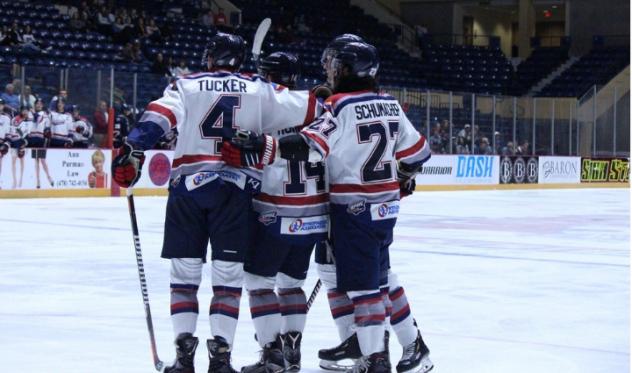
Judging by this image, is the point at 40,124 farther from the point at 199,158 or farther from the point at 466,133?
the point at 199,158

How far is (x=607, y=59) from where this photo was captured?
112 ft

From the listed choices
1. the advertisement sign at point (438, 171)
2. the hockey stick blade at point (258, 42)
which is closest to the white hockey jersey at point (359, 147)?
the hockey stick blade at point (258, 42)

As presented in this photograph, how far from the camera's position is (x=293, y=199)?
4457 mm

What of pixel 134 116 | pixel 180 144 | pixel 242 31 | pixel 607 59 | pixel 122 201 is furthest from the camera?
pixel 607 59

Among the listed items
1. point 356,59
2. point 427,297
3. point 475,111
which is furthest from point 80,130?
point 356,59

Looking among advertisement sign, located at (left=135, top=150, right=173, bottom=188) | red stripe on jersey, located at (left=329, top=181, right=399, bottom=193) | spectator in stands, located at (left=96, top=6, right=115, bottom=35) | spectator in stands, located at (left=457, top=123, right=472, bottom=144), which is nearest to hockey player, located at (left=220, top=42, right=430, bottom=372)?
red stripe on jersey, located at (left=329, top=181, right=399, bottom=193)

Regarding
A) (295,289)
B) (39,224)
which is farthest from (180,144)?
(39,224)

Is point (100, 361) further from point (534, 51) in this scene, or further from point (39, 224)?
point (534, 51)

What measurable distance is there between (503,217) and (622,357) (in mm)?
10290

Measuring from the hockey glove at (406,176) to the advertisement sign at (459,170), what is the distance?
58.5 feet

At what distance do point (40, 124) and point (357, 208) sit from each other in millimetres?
13823

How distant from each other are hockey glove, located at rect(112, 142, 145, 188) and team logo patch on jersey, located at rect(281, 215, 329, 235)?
57 cm

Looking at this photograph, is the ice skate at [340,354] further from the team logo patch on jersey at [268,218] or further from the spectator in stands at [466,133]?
the spectator in stands at [466,133]

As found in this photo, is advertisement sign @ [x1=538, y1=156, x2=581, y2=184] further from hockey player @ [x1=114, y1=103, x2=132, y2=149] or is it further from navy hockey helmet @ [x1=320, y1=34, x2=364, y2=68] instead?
navy hockey helmet @ [x1=320, y1=34, x2=364, y2=68]
